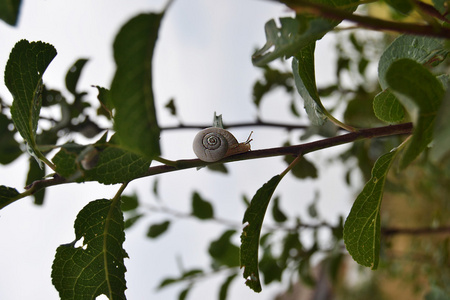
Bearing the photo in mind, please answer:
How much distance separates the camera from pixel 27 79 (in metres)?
0.50

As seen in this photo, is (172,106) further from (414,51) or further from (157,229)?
(414,51)

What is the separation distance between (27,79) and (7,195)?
0.47 ft

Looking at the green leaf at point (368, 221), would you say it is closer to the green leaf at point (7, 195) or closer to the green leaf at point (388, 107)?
the green leaf at point (388, 107)

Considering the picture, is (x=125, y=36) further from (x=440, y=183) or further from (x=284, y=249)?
(x=440, y=183)

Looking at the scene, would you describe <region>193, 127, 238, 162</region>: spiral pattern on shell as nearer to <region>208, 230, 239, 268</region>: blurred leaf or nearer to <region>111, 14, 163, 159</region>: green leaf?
<region>111, 14, 163, 159</region>: green leaf

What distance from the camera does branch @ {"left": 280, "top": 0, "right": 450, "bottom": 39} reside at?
0.28m

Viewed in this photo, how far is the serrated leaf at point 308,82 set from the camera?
0.54 m

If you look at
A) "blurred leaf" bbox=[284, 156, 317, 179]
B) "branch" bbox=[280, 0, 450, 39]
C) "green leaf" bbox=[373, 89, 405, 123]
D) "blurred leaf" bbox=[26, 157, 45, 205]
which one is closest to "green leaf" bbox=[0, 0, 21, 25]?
"branch" bbox=[280, 0, 450, 39]

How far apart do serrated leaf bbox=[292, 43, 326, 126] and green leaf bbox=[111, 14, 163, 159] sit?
26cm

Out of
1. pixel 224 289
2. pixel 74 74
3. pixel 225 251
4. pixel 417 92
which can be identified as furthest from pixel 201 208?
pixel 417 92

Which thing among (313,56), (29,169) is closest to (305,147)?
(313,56)

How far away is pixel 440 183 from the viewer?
2.15 m

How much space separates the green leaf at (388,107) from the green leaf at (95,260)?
36cm

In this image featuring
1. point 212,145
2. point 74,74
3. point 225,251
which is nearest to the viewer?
point 212,145
